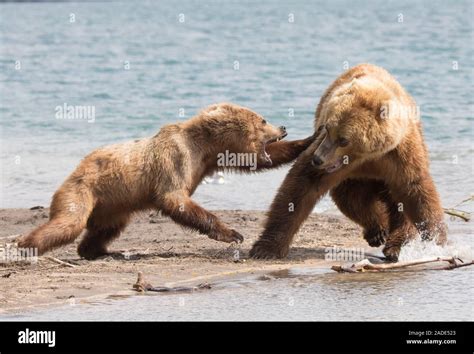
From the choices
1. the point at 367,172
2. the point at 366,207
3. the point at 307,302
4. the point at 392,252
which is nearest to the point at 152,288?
the point at 307,302

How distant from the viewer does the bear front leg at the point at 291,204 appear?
26.9 feet

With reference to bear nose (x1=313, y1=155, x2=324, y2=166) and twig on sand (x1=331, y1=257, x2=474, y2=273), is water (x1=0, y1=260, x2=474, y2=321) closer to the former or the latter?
twig on sand (x1=331, y1=257, x2=474, y2=273)

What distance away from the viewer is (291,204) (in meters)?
8.32

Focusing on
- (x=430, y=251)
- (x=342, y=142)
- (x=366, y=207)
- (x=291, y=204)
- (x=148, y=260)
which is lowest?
(x=148, y=260)

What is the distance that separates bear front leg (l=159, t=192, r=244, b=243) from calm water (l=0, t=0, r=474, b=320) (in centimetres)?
83

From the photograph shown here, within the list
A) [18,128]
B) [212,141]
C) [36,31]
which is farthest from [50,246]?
[36,31]

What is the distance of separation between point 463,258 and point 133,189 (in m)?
2.49

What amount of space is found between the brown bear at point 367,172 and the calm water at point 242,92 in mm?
530

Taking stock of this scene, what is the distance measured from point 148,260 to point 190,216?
470 millimetres

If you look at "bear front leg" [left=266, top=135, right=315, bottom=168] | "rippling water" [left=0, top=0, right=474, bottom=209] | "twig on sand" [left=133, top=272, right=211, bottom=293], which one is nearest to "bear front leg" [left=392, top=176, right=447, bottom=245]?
"bear front leg" [left=266, top=135, right=315, bottom=168]

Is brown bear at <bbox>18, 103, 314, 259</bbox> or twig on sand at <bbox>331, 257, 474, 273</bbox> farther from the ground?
brown bear at <bbox>18, 103, 314, 259</bbox>

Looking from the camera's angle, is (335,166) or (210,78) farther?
(210,78)

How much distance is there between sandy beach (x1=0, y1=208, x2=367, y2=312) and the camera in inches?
285

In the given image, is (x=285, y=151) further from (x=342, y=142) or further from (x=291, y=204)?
(x=342, y=142)
